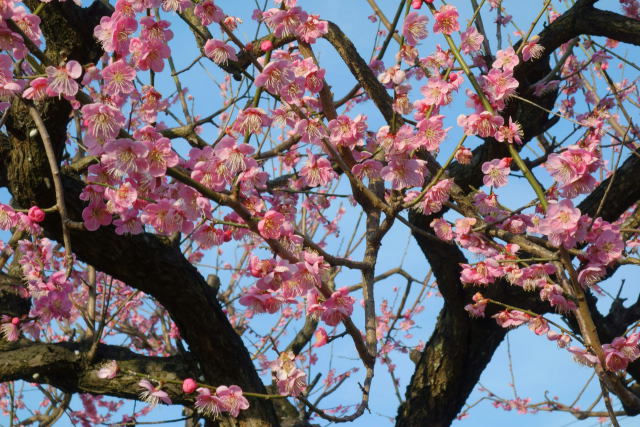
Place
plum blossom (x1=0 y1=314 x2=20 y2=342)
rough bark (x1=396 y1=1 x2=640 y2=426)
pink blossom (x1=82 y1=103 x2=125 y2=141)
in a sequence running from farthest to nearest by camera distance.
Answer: rough bark (x1=396 y1=1 x2=640 y2=426)
plum blossom (x1=0 y1=314 x2=20 y2=342)
pink blossom (x1=82 y1=103 x2=125 y2=141)

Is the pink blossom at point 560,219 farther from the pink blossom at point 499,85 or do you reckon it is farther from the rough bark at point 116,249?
the rough bark at point 116,249

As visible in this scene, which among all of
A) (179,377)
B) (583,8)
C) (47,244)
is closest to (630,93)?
(583,8)

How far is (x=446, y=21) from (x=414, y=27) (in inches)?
4.7

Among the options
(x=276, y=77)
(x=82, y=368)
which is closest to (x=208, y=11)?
(x=276, y=77)

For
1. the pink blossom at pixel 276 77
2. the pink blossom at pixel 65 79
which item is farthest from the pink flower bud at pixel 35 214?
the pink blossom at pixel 276 77

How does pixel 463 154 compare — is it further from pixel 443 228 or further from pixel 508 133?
pixel 443 228

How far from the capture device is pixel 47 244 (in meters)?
2.95

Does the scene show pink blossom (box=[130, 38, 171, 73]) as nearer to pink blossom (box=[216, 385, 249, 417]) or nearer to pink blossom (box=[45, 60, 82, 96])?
pink blossom (box=[45, 60, 82, 96])

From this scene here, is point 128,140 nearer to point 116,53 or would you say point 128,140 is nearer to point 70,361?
point 116,53

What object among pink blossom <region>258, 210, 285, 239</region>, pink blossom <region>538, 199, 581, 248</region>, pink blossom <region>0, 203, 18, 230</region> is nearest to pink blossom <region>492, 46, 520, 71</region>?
pink blossom <region>538, 199, 581, 248</region>

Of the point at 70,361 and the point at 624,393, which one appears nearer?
the point at 624,393

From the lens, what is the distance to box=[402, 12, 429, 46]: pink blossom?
7.50ft

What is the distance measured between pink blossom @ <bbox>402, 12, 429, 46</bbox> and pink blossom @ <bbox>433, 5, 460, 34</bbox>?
4cm

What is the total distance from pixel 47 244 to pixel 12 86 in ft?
3.82
